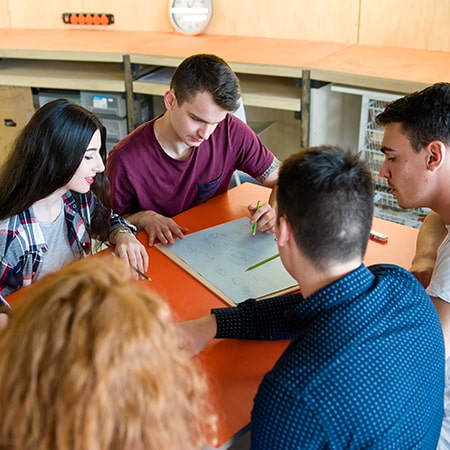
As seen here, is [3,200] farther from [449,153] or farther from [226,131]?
[449,153]

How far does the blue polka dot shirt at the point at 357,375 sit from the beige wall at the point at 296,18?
231cm

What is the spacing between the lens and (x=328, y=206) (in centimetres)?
103

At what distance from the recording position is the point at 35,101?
3.38m

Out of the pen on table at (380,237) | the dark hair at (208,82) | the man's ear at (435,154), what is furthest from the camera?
the dark hair at (208,82)

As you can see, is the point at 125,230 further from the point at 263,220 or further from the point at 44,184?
the point at 263,220

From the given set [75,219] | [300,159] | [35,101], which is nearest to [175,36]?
[35,101]

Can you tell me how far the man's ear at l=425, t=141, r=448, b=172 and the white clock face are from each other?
Result: 2.33 meters

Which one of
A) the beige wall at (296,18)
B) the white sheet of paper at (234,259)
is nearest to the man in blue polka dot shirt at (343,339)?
the white sheet of paper at (234,259)

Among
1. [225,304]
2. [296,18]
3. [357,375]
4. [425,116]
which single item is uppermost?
[296,18]

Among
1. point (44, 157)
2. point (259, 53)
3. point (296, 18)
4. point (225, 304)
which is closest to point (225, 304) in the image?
point (225, 304)

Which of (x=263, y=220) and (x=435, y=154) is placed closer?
(x=435, y=154)

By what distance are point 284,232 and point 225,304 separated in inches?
14.9

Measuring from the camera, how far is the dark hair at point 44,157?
154 cm

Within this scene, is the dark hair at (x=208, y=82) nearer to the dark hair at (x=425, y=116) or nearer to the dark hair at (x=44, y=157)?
the dark hair at (x=44, y=157)
